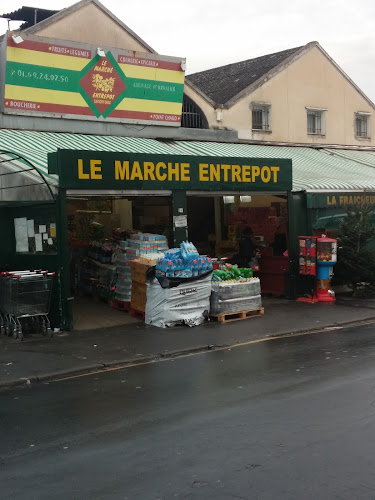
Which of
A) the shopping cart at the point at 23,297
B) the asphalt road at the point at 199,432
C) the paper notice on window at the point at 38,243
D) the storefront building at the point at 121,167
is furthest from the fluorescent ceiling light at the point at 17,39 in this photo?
the asphalt road at the point at 199,432

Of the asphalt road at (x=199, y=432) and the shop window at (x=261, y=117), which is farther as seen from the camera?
the shop window at (x=261, y=117)

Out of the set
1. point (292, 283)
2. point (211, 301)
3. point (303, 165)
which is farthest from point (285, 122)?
point (211, 301)

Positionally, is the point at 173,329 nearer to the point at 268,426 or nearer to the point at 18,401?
the point at 18,401

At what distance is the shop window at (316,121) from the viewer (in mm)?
24578

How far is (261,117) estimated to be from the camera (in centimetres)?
2314

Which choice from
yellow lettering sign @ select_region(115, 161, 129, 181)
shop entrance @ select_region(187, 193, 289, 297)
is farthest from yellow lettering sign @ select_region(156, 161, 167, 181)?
shop entrance @ select_region(187, 193, 289, 297)

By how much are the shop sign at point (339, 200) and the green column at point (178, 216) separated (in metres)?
4.08

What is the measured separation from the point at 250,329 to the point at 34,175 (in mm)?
5399

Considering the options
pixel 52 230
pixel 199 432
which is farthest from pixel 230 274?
pixel 199 432

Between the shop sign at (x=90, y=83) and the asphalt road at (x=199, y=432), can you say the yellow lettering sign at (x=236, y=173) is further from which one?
the asphalt road at (x=199, y=432)

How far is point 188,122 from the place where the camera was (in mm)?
21438

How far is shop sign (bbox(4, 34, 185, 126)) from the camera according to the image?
651 inches

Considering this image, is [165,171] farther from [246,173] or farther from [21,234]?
[21,234]

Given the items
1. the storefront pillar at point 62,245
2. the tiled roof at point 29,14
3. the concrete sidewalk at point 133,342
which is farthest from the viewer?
the tiled roof at point 29,14
